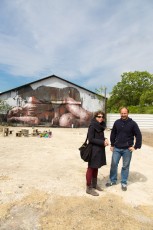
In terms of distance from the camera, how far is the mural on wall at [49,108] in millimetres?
24828

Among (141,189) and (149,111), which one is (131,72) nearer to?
(149,111)

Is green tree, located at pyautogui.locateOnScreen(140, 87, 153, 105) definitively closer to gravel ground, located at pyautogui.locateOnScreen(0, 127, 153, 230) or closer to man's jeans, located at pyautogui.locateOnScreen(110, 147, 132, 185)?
gravel ground, located at pyautogui.locateOnScreen(0, 127, 153, 230)

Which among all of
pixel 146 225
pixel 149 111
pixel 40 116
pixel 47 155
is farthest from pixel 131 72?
pixel 146 225

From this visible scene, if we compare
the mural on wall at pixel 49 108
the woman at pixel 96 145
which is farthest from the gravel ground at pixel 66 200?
the mural on wall at pixel 49 108

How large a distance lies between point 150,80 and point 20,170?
56.1 meters

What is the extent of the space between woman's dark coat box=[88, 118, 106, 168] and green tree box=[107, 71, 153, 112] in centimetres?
5233

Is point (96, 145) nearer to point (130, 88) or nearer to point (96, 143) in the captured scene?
point (96, 143)

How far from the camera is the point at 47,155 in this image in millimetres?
9508

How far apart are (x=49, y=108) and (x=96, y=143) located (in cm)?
2042

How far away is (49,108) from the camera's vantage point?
995 inches

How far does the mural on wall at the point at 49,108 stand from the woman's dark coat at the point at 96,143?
65.8ft

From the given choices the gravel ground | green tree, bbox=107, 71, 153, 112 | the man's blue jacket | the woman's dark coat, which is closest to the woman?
the woman's dark coat

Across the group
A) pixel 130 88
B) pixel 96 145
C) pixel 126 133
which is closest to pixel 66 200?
pixel 96 145

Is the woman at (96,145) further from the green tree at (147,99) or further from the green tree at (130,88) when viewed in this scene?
the green tree at (130,88)
